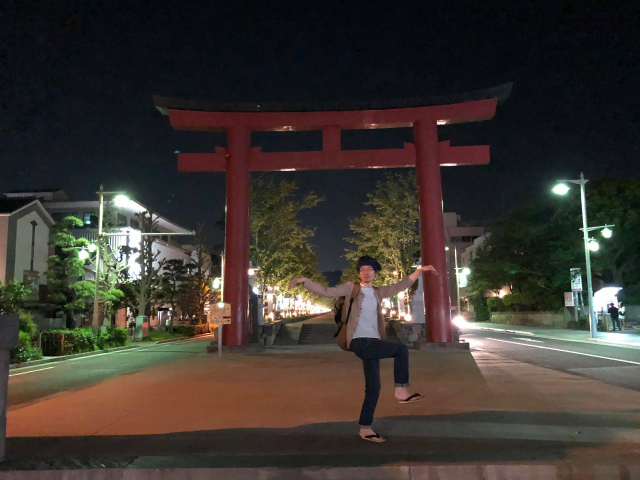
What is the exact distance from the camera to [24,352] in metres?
18.7

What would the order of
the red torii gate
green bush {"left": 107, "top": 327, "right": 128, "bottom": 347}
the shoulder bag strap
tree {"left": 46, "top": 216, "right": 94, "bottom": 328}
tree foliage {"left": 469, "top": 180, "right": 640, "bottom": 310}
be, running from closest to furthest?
1. the shoulder bag strap
2. the red torii gate
3. green bush {"left": 107, "top": 327, "right": 128, "bottom": 347}
4. tree {"left": 46, "top": 216, "right": 94, "bottom": 328}
5. tree foliage {"left": 469, "top": 180, "right": 640, "bottom": 310}

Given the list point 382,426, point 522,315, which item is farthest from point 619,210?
point 382,426

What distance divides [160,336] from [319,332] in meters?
Answer: 14.3

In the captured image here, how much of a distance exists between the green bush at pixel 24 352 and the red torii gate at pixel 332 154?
22.6 feet

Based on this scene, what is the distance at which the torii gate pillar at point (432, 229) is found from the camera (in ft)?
58.2

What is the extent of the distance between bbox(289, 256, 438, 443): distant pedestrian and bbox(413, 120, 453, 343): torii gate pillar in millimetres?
12225

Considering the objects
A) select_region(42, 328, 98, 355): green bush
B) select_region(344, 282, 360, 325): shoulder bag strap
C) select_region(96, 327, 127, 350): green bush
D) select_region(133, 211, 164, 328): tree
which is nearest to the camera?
select_region(344, 282, 360, 325): shoulder bag strap

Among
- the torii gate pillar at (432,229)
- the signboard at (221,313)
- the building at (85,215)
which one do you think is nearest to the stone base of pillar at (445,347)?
the torii gate pillar at (432,229)

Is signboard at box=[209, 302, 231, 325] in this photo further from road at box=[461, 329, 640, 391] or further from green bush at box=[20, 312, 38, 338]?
road at box=[461, 329, 640, 391]

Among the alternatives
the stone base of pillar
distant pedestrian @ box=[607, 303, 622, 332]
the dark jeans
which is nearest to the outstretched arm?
the dark jeans

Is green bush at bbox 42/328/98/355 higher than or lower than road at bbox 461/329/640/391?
higher

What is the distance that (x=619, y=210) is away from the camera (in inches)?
1377

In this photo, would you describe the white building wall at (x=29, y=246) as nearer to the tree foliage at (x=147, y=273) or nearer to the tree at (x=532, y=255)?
the tree foliage at (x=147, y=273)

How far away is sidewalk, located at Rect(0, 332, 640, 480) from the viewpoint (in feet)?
15.6
